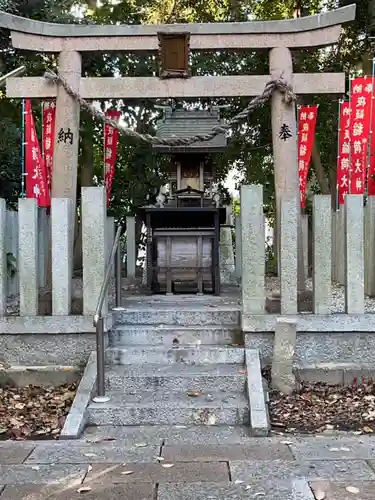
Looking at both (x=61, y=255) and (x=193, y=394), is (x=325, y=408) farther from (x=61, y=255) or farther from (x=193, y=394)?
(x=61, y=255)

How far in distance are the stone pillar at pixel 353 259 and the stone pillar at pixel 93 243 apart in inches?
99.6

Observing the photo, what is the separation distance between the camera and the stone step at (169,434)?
4.45 m

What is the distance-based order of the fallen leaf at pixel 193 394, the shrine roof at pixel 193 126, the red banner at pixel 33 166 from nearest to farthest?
the fallen leaf at pixel 193 394 < the shrine roof at pixel 193 126 < the red banner at pixel 33 166

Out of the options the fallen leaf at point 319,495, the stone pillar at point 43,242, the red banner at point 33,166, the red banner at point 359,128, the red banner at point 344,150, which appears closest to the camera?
the fallen leaf at point 319,495

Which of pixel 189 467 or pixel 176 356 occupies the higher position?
pixel 176 356

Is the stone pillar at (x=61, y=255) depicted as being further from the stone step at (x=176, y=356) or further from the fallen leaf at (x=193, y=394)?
the fallen leaf at (x=193, y=394)

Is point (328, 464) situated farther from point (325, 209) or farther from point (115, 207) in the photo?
point (115, 207)

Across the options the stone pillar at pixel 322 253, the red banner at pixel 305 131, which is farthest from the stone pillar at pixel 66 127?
the red banner at pixel 305 131

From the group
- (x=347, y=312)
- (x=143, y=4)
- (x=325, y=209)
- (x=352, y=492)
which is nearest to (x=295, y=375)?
(x=347, y=312)

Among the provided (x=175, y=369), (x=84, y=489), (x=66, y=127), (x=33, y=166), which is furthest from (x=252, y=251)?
(x=33, y=166)

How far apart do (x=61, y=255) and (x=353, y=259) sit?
3037 millimetres

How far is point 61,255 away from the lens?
573cm

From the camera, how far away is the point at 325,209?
5.70 m

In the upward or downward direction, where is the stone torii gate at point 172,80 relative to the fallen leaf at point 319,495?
upward
